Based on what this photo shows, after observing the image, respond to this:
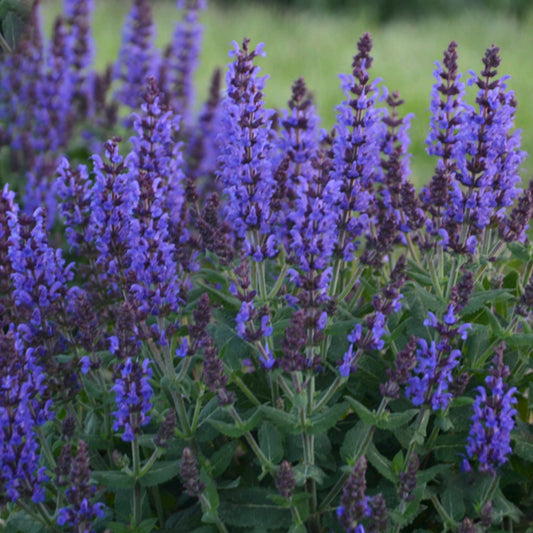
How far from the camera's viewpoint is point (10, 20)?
2.92 meters

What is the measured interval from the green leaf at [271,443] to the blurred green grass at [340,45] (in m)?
6.86

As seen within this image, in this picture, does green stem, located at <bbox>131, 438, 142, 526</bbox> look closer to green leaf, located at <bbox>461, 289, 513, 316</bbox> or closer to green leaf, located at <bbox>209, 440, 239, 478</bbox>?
green leaf, located at <bbox>209, 440, 239, 478</bbox>

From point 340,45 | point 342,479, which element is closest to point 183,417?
point 342,479

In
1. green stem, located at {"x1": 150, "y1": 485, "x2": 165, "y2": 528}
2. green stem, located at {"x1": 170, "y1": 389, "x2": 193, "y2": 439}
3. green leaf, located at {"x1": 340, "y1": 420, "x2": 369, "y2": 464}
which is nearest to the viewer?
green leaf, located at {"x1": 340, "y1": 420, "x2": 369, "y2": 464}

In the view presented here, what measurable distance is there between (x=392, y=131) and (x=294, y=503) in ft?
5.34

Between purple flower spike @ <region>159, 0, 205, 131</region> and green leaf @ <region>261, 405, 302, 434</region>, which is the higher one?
purple flower spike @ <region>159, 0, 205, 131</region>

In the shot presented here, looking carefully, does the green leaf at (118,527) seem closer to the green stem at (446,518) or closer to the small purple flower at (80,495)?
the small purple flower at (80,495)

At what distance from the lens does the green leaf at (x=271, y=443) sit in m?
2.45

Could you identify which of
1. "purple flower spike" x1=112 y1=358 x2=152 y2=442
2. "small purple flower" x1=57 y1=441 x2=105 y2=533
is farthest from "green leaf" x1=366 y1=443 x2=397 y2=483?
"small purple flower" x1=57 y1=441 x2=105 y2=533

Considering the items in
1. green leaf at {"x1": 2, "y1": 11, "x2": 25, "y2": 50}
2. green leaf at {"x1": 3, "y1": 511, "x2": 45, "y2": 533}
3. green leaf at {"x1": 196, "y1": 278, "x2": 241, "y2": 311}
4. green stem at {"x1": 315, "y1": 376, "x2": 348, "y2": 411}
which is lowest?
green leaf at {"x1": 3, "y1": 511, "x2": 45, "y2": 533}

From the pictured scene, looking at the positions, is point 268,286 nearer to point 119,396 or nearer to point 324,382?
point 324,382

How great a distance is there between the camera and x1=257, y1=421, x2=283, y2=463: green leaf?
8.05ft

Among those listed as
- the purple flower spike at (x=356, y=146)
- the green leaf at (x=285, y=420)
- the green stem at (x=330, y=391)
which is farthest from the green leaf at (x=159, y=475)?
the purple flower spike at (x=356, y=146)

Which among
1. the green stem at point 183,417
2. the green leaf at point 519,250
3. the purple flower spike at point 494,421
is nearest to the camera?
the purple flower spike at point 494,421
